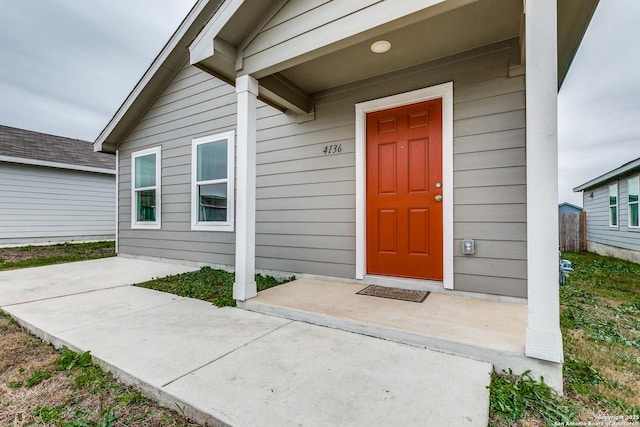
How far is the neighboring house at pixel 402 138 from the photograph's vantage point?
A: 5.15ft

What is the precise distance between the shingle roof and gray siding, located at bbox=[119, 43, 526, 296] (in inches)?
206

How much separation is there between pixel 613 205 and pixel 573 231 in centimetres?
147

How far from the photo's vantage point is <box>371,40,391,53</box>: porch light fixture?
2561 mm

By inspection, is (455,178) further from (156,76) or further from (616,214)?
(616,214)

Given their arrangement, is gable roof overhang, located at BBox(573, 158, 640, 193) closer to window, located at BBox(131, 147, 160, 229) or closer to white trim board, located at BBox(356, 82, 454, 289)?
white trim board, located at BBox(356, 82, 454, 289)

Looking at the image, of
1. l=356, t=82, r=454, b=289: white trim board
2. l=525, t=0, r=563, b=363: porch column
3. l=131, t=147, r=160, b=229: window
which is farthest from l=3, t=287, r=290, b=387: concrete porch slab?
l=131, t=147, r=160, b=229: window

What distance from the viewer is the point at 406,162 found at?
3025mm

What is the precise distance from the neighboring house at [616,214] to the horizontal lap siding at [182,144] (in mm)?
8709

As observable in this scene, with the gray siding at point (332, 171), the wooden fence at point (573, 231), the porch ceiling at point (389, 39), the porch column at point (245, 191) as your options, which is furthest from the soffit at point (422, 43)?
the wooden fence at point (573, 231)

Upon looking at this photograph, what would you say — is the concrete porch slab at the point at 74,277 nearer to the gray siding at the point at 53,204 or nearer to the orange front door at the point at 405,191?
the orange front door at the point at 405,191

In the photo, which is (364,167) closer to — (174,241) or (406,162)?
(406,162)

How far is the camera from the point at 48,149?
928 cm

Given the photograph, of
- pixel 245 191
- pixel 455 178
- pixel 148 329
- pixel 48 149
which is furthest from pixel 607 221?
pixel 48 149

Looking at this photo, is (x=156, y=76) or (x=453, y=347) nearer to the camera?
(x=453, y=347)
